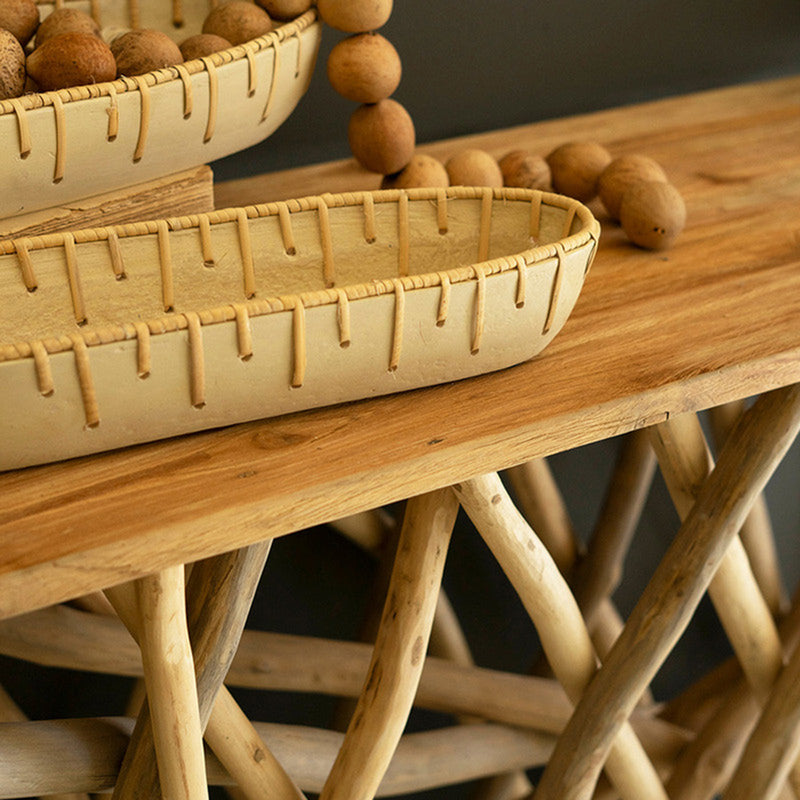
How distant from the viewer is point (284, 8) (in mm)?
768

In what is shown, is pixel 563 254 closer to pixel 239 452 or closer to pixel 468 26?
pixel 239 452

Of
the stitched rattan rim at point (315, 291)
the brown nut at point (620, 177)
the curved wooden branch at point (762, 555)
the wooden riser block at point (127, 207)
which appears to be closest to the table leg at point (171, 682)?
the stitched rattan rim at point (315, 291)

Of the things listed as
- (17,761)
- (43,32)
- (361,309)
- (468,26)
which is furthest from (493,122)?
(17,761)

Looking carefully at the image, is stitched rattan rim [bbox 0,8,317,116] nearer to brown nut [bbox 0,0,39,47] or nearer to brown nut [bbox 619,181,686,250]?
brown nut [bbox 0,0,39,47]

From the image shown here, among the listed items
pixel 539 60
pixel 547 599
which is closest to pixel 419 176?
pixel 547 599

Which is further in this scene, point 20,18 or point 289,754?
point 289,754

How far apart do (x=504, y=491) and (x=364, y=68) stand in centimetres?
36

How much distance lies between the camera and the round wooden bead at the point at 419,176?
78cm

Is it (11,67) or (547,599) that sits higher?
(11,67)

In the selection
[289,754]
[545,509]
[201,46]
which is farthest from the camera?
[545,509]

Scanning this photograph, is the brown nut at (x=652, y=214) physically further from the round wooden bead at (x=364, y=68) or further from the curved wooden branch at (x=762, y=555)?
the curved wooden branch at (x=762, y=555)

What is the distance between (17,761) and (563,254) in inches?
18.8

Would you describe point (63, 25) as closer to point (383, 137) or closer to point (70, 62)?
point (70, 62)

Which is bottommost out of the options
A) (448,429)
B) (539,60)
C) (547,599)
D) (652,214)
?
(547,599)
